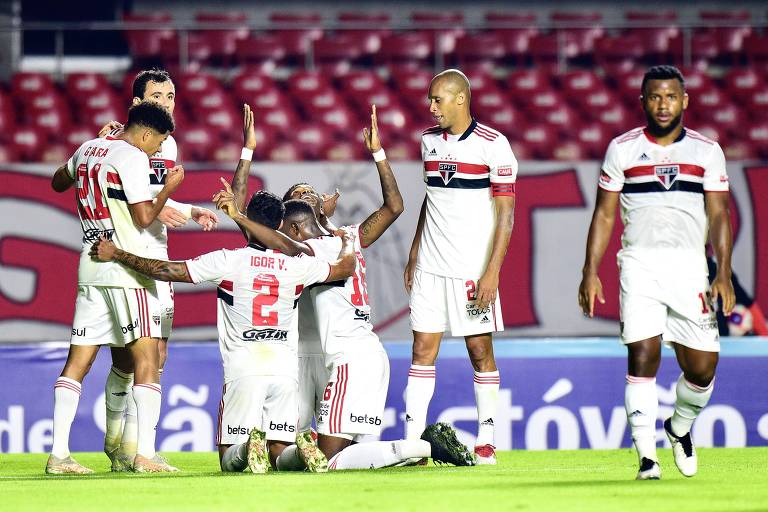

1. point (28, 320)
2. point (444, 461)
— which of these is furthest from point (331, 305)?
point (28, 320)

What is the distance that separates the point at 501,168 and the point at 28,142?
7.98 m

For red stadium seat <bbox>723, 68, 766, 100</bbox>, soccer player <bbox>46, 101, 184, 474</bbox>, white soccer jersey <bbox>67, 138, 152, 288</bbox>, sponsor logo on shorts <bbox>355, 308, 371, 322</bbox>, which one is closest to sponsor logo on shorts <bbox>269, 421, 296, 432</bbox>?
soccer player <bbox>46, 101, 184, 474</bbox>

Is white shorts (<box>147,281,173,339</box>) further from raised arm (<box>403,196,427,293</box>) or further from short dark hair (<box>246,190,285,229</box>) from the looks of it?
raised arm (<box>403,196,427,293</box>)

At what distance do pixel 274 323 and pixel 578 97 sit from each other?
898 cm

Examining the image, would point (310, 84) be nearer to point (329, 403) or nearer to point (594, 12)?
point (594, 12)

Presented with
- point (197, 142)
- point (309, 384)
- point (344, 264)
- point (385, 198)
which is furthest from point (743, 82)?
point (344, 264)

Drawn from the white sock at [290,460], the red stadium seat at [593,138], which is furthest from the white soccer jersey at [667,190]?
the red stadium seat at [593,138]

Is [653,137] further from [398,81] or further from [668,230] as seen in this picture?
[398,81]

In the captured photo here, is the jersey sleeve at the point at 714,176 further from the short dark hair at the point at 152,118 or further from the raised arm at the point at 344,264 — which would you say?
the short dark hair at the point at 152,118

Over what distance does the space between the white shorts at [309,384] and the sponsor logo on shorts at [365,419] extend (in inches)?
16.2

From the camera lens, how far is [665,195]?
6336 millimetres

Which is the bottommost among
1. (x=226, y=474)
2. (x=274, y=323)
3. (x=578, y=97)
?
(x=226, y=474)

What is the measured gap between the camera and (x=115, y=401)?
24.5 ft

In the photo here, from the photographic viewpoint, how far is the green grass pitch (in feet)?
16.8
